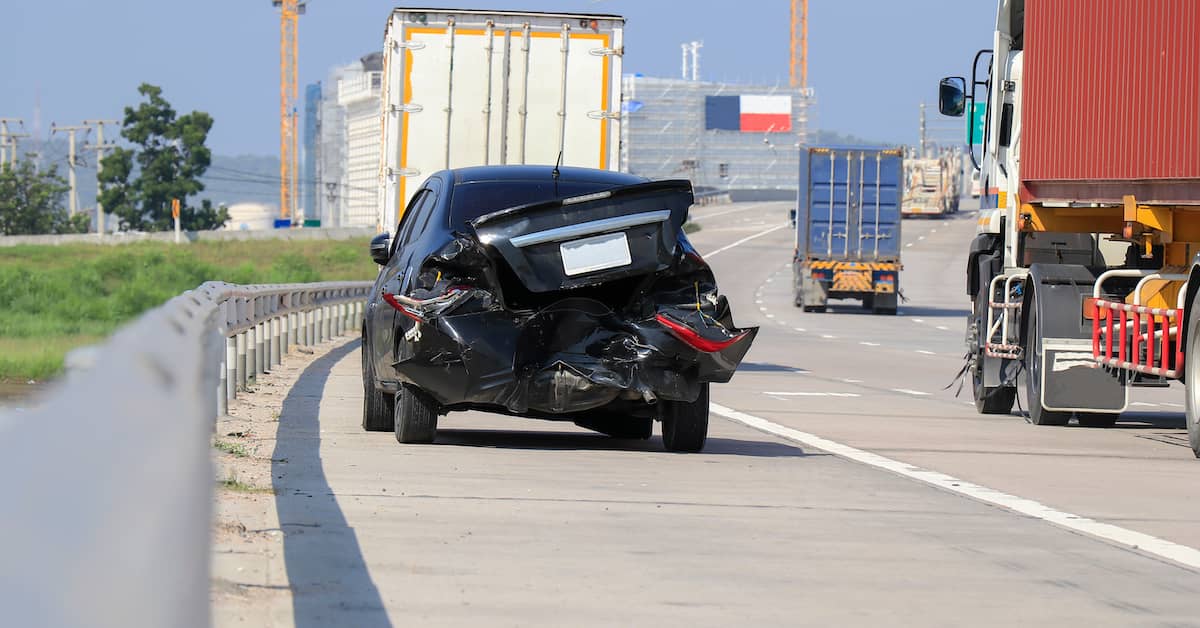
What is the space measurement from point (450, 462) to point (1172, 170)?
5388 millimetres

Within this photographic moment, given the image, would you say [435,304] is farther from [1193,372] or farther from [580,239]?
[1193,372]

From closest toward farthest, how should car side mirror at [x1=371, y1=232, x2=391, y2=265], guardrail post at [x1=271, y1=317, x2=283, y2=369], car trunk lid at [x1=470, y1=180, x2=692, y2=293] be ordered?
1. car trunk lid at [x1=470, y1=180, x2=692, y2=293]
2. car side mirror at [x1=371, y1=232, x2=391, y2=265]
3. guardrail post at [x1=271, y1=317, x2=283, y2=369]

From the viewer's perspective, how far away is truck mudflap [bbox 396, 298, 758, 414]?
9.80 m

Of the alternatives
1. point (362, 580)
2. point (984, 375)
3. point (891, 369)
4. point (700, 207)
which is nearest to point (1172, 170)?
point (984, 375)

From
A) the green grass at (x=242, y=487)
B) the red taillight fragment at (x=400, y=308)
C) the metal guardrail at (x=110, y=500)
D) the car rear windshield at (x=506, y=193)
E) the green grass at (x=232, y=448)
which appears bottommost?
the green grass at (x=232, y=448)

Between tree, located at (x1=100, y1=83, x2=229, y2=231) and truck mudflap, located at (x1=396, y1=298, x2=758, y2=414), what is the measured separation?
121824 millimetres

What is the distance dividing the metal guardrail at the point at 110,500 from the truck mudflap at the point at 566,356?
5.90 metres

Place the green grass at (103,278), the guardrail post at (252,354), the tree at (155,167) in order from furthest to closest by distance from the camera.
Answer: the tree at (155,167) → the green grass at (103,278) → the guardrail post at (252,354)

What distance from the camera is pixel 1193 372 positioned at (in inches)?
452

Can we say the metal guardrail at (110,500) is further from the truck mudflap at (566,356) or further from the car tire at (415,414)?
the car tire at (415,414)

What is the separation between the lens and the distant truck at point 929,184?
10688cm

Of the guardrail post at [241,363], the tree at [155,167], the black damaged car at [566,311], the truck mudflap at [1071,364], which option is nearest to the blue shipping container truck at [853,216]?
the guardrail post at [241,363]

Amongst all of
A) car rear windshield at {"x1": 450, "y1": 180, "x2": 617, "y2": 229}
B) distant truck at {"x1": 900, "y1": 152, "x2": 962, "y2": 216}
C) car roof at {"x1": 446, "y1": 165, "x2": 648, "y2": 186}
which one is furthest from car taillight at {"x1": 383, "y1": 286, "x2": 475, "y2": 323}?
distant truck at {"x1": 900, "y1": 152, "x2": 962, "y2": 216}

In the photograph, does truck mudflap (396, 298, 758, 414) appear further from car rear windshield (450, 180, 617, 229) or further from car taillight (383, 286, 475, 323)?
car rear windshield (450, 180, 617, 229)
